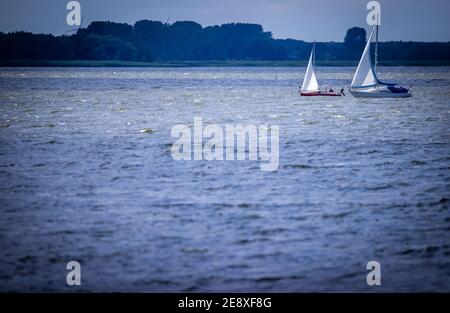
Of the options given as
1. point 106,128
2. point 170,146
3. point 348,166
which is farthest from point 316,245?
point 106,128

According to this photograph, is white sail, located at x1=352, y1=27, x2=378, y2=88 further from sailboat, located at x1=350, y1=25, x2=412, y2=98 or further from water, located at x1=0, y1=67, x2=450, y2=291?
water, located at x1=0, y1=67, x2=450, y2=291

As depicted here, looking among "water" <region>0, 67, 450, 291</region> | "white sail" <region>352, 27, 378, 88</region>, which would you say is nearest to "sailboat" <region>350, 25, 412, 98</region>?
"white sail" <region>352, 27, 378, 88</region>

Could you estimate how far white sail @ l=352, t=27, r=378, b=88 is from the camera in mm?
83875

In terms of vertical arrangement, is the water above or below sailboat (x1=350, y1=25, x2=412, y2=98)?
below

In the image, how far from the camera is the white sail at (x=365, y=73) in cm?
8388

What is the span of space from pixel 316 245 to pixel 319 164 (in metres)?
15.8

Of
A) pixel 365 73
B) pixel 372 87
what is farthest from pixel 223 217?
pixel 372 87

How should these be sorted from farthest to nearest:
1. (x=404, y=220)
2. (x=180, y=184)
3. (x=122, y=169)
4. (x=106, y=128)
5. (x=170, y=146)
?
(x=106, y=128)
(x=170, y=146)
(x=122, y=169)
(x=180, y=184)
(x=404, y=220)

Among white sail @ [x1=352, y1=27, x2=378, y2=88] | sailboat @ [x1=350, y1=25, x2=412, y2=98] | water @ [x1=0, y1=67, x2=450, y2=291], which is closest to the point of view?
water @ [x1=0, y1=67, x2=450, y2=291]

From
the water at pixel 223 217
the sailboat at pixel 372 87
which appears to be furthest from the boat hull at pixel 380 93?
the water at pixel 223 217

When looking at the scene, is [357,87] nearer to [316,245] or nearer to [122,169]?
[122,169]

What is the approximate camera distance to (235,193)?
26.6m

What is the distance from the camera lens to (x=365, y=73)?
85.8 meters

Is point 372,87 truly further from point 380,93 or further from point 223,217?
point 223,217
